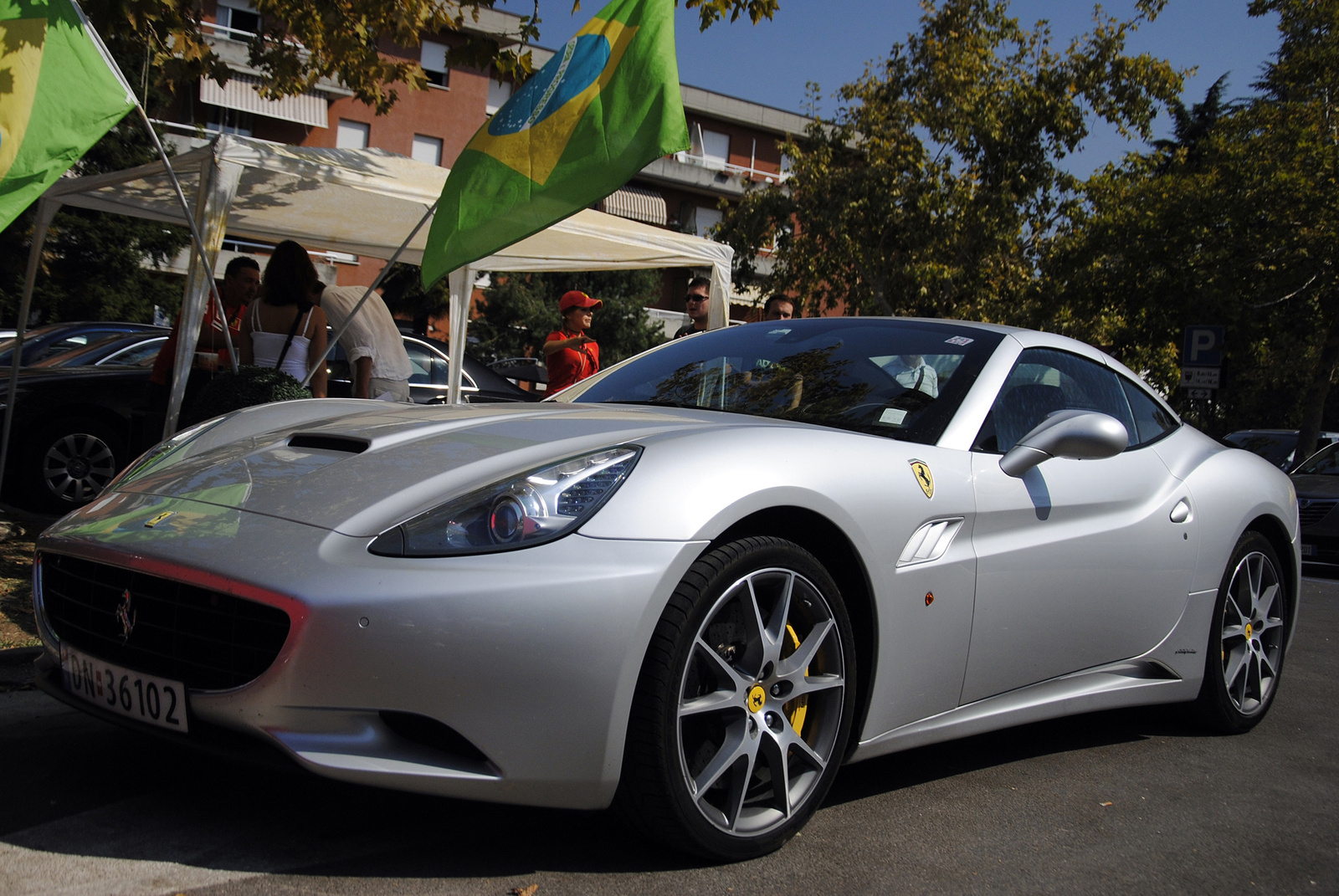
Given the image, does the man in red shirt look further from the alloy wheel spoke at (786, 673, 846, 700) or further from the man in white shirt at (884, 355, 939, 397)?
the alloy wheel spoke at (786, 673, 846, 700)

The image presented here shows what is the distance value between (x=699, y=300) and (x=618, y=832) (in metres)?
5.78

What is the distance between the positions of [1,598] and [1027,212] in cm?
2064

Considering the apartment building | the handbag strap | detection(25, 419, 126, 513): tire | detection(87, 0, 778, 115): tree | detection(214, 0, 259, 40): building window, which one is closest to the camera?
the handbag strap

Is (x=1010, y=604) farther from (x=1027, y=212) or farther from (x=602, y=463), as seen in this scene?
(x=1027, y=212)

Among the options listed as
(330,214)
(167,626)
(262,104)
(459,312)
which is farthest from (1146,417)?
(262,104)

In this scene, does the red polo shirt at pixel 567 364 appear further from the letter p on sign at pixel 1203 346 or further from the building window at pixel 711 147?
the building window at pixel 711 147

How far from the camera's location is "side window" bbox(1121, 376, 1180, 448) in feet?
12.9

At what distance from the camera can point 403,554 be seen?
223 centimetres

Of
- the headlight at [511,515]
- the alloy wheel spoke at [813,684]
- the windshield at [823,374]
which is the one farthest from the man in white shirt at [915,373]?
the headlight at [511,515]

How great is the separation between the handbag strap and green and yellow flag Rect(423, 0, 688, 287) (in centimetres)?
157

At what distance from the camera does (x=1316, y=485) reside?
12328mm

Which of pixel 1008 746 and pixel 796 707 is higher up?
pixel 796 707

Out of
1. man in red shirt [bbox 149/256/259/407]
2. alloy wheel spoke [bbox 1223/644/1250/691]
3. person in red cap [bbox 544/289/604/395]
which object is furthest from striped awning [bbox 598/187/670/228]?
alloy wheel spoke [bbox 1223/644/1250/691]

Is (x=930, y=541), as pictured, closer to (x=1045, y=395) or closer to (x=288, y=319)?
(x=1045, y=395)
